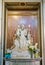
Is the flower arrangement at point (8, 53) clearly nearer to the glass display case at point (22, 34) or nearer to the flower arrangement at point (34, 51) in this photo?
the glass display case at point (22, 34)

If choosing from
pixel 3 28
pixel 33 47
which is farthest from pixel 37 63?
pixel 3 28

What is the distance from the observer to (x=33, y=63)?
3611mm

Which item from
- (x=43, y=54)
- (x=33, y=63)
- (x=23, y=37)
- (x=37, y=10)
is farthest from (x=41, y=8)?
(x=33, y=63)

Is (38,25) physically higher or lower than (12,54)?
higher

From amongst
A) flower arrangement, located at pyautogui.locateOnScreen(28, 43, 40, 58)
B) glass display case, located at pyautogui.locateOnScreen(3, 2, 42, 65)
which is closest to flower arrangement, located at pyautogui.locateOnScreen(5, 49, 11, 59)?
glass display case, located at pyautogui.locateOnScreen(3, 2, 42, 65)

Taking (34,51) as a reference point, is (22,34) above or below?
above

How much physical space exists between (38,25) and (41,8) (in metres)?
0.51

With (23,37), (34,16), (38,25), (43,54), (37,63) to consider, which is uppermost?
(34,16)

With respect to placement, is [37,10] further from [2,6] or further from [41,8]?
[2,6]

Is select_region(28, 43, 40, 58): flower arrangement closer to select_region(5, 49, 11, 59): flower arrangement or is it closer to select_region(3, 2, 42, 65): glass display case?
select_region(3, 2, 42, 65): glass display case

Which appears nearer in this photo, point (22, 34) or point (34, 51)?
point (34, 51)

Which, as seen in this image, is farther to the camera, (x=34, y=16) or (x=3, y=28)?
(x=34, y=16)

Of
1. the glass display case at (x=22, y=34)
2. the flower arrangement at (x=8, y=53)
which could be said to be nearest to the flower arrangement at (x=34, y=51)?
the glass display case at (x=22, y=34)

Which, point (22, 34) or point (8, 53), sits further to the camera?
point (22, 34)
